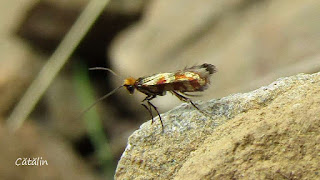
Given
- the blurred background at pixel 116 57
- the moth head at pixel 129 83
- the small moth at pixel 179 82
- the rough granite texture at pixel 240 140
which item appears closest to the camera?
the rough granite texture at pixel 240 140

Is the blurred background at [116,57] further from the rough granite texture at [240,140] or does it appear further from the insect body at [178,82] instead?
the rough granite texture at [240,140]

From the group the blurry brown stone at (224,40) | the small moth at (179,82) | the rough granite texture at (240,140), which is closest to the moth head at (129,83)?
the small moth at (179,82)

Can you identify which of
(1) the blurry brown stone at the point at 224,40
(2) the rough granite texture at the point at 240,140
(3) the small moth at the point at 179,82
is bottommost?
(2) the rough granite texture at the point at 240,140

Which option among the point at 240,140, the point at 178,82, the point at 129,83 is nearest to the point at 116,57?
the point at 129,83

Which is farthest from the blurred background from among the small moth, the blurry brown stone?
the small moth

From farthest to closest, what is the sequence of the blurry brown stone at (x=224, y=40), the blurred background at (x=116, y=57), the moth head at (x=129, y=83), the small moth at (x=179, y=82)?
the blurred background at (x=116, y=57) → the blurry brown stone at (x=224, y=40) → the moth head at (x=129, y=83) → the small moth at (x=179, y=82)

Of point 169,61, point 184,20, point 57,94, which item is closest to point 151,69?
point 169,61

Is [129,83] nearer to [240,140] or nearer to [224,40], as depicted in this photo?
[240,140]
